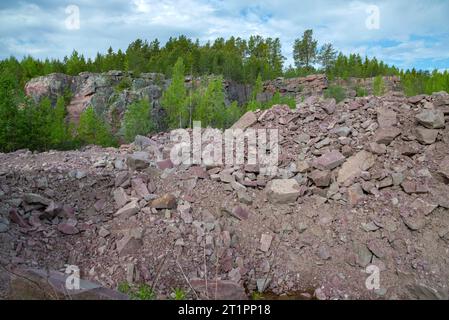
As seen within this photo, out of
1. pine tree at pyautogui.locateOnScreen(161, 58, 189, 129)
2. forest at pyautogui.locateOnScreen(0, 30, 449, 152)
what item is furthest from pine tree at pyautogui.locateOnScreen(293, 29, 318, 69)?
pine tree at pyautogui.locateOnScreen(161, 58, 189, 129)

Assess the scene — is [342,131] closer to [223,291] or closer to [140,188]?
[140,188]

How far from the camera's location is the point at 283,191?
7.91 m

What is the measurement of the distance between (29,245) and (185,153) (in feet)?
13.5

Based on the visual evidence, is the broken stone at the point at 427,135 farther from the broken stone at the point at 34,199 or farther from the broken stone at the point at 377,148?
the broken stone at the point at 34,199

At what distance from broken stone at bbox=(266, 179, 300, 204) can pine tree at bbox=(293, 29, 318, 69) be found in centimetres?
7265

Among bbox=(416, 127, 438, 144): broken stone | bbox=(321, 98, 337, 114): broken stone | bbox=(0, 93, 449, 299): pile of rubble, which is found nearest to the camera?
bbox=(0, 93, 449, 299): pile of rubble

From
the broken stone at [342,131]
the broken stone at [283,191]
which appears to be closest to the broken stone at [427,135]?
the broken stone at [342,131]

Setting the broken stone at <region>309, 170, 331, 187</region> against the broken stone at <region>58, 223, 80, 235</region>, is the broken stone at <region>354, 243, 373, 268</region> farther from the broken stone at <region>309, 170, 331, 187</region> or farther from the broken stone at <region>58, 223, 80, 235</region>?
the broken stone at <region>58, 223, 80, 235</region>

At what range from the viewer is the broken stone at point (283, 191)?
7.88 meters

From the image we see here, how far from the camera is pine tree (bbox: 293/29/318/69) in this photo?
75969 mm

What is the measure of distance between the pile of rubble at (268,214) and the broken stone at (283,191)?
24 millimetres
